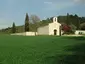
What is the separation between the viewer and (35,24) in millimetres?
97562

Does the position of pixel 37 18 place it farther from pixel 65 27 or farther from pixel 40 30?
pixel 65 27

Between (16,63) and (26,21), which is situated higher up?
(26,21)

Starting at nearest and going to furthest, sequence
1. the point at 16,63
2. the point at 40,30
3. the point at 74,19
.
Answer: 1. the point at 16,63
2. the point at 40,30
3. the point at 74,19

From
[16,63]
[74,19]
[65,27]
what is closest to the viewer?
[16,63]

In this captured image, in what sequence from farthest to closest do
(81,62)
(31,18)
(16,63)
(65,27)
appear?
(31,18)
(65,27)
(81,62)
(16,63)

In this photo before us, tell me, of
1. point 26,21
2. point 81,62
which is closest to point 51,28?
point 26,21

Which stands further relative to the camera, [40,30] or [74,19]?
[74,19]

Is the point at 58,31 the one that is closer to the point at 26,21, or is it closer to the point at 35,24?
the point at 26,21

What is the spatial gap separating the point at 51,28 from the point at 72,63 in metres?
65.4

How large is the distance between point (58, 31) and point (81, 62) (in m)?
65.0

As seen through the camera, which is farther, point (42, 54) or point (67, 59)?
point (42, 54)

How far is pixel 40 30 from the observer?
77.9 m

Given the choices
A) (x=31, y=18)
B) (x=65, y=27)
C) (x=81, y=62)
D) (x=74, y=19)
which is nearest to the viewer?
(x=81, y=62)

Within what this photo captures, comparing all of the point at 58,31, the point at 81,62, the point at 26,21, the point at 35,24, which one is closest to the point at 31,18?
the point at 35,24
